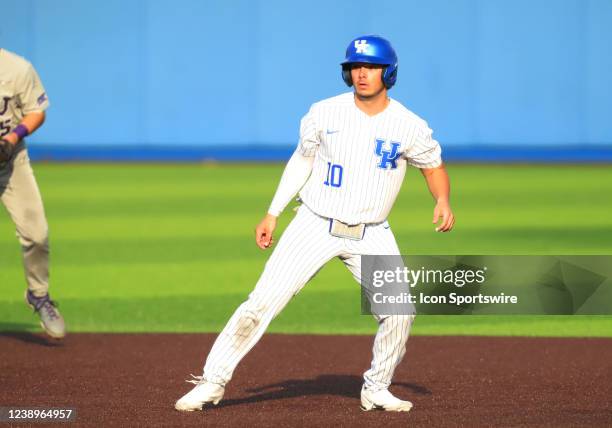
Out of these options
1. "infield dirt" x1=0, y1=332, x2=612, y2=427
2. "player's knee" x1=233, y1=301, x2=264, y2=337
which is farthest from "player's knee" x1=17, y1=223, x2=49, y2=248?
"player's knee" x1=233, y1=301, x2=264, y2=337

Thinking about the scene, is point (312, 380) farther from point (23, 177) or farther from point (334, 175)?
point (23, 177)

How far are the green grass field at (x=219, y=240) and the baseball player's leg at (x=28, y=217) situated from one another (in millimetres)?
1104

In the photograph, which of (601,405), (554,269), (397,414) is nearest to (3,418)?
(397,414)

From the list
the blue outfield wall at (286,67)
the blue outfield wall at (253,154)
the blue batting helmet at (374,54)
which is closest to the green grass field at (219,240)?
the blue outfield wall at (253,154)

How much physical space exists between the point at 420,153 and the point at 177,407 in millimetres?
1731

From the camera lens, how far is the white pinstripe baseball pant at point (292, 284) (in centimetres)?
560

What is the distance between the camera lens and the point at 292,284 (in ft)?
Result: 18.5

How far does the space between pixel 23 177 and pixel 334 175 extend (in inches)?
122

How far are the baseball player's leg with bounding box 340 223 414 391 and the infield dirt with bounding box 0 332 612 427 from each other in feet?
0.65

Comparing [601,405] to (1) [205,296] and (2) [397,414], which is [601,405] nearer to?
(2) [397,414]

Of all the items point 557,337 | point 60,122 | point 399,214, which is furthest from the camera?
point 60,122

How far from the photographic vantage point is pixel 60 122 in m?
Result: 28.4

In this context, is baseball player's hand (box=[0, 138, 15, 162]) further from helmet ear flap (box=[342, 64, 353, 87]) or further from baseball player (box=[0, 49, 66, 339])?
helmet ear flap (box=[342, 64, 353, 87])

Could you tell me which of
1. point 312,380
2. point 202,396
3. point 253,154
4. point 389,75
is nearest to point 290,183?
point 389,75
